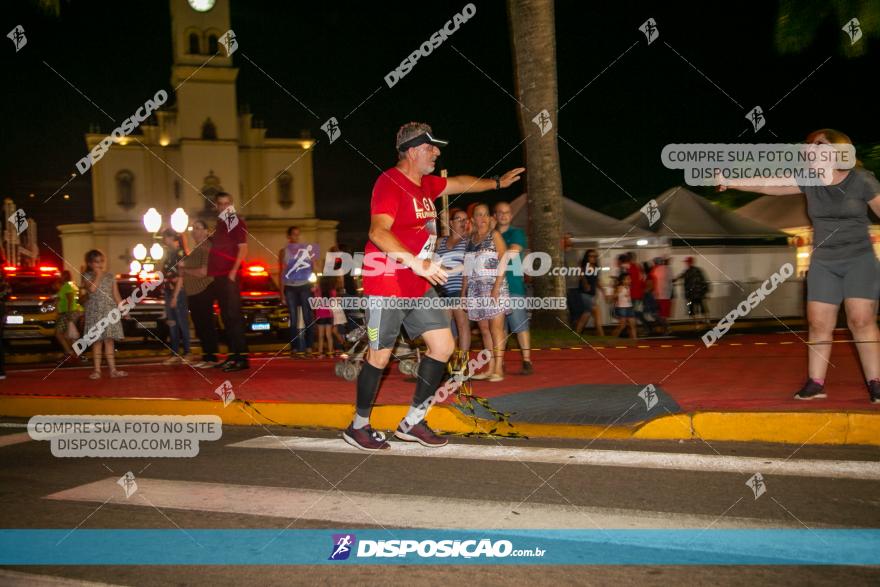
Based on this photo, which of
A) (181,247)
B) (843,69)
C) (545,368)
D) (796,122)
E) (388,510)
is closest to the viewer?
(388,510)

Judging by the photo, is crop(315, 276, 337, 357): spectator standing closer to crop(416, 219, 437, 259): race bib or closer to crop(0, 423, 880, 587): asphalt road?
crop(0, 423, 880, 587): asphalt road

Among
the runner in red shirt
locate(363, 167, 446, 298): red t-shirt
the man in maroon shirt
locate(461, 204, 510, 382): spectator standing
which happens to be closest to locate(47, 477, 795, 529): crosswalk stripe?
the runner in red shirt

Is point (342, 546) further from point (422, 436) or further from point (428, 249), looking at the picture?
point (428, 249)

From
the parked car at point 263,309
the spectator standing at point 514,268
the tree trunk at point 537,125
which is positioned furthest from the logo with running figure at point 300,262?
the parked car at point 263,309

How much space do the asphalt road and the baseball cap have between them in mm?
2097

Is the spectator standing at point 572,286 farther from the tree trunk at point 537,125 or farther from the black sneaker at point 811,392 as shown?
the black sneaker at point 811,392

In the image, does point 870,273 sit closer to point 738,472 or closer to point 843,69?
point 738,472

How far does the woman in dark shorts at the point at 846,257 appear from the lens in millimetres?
6105

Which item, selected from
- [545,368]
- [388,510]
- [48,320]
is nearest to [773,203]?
[545,368]

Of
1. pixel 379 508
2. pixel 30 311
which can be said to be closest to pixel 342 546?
pixel 379 508

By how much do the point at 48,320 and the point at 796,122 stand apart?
23.2 m

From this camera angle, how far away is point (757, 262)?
19.5 metres

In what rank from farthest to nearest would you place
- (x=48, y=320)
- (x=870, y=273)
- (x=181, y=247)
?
1. (x=48, y=320)
2. (x=181, y=247)
3. (x=870, y=273)

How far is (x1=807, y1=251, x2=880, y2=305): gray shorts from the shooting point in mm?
6160
